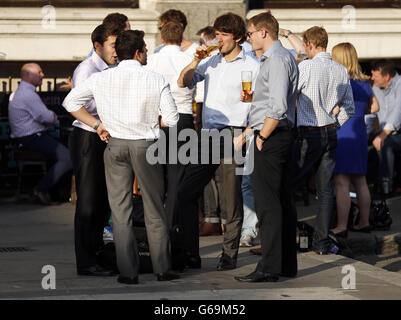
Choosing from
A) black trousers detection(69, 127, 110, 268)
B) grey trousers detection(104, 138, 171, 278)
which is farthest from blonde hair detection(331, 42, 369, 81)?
grey trousers detection(104, 138, 171, 278)

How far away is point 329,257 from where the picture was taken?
8.55 metres

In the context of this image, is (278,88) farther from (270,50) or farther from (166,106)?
(166,106)

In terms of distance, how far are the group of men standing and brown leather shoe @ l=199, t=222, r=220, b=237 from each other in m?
1.43

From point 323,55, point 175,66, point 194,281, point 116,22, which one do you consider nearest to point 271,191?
point 194,281

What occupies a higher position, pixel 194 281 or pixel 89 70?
pixel 89 70

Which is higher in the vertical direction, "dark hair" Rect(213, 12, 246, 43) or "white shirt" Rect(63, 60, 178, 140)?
"dark hair" Rect(213, 12, 246, 43)

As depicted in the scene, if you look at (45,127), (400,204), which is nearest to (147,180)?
(45,127)

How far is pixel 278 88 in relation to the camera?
7.04 m

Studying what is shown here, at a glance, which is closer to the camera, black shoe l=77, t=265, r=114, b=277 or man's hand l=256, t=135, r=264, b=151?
man's hand l=256, t=135, r=264, b=151

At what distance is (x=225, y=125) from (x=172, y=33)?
5.56 feet

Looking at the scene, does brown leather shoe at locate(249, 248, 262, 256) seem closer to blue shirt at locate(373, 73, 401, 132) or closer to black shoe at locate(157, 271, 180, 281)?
black shoe at locate(157, 271, 180, 281)

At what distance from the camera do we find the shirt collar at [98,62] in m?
7.69

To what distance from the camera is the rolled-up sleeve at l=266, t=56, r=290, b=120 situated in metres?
7.02
